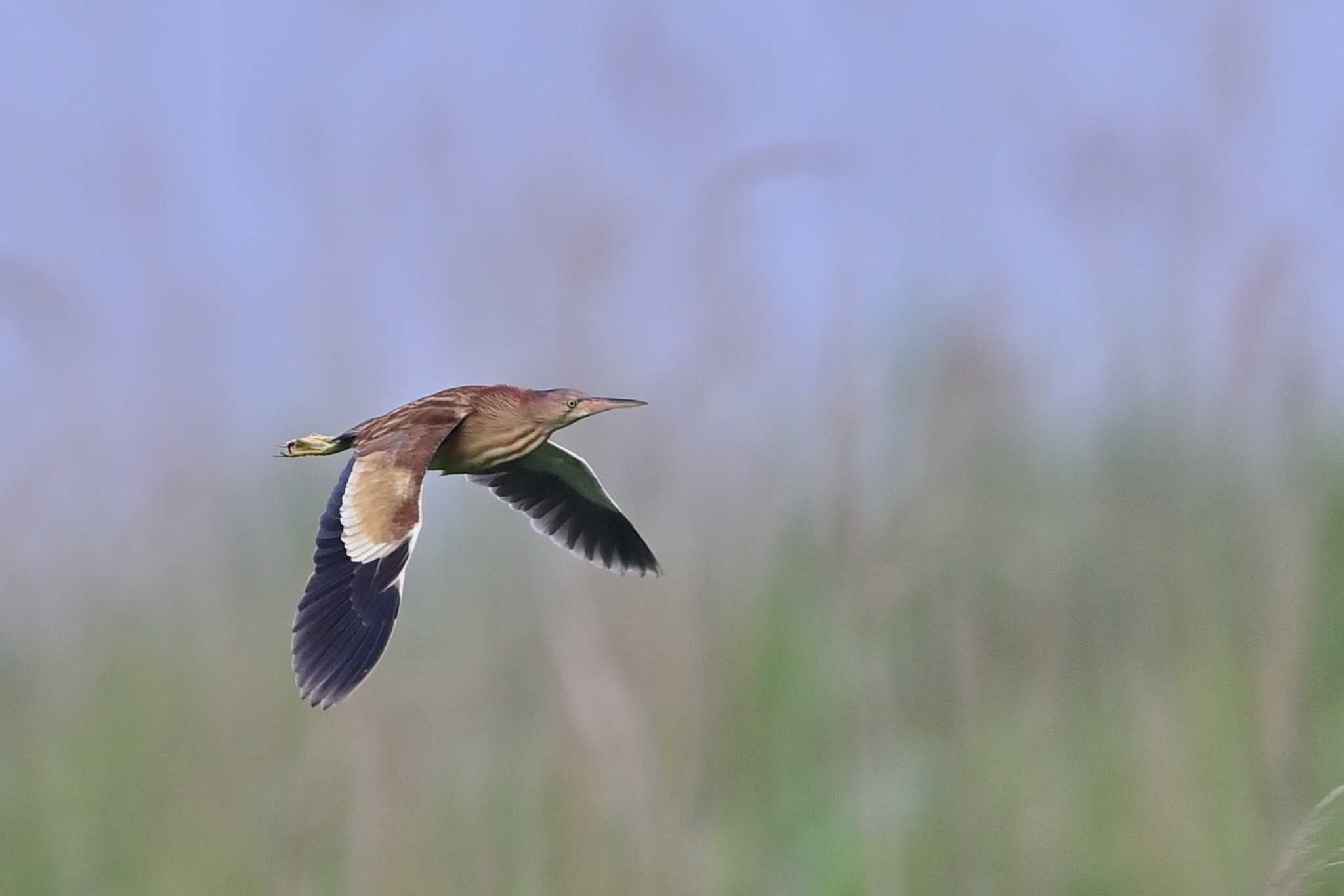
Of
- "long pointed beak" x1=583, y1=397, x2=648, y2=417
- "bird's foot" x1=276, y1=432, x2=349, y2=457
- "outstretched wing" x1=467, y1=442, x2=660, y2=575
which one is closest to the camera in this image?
"bird's foot" x1=276, y1=432, x2=349, y2=457

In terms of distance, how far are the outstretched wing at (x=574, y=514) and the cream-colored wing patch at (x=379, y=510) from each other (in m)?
0.71

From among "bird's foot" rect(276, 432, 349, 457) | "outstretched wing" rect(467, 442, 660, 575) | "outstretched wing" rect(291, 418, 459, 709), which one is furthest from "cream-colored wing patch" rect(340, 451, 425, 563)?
"outstretched wing" rect(467, 442, 660, 575)

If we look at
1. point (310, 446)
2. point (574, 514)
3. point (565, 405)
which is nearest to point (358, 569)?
point (310, 446)

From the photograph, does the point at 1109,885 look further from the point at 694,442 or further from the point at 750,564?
the point at 694,442

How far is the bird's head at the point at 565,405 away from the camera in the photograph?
2.88m

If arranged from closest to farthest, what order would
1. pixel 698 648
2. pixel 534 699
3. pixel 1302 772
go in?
pixel 1302 772
pixel 698 648
pixel 534 699

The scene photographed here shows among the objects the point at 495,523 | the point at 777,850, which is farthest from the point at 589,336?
the point at 777,850

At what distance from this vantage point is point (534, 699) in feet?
12.0

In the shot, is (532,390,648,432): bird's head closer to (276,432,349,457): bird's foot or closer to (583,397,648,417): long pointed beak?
(583,397,648,417): long pointed beak

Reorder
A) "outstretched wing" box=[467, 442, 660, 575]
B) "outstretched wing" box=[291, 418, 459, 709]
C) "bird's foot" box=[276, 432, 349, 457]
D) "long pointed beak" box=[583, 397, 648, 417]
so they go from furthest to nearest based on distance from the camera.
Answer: "outstretched wing" box=[467, 442, 660, 575] < "long pointed beak" box=[583, 397, 648, 417] < "bird's foot" box=[276, 432, 349, 457] < "outstretched wing" box=[291, 418, 459, 709]

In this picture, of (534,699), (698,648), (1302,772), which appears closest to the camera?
(1302,772)

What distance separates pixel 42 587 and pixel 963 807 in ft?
5.55

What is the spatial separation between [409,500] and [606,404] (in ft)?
1.48

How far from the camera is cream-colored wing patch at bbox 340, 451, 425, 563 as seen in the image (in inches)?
98.7
